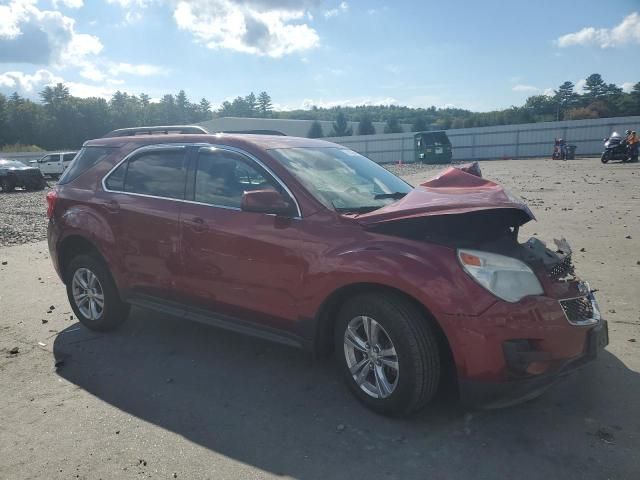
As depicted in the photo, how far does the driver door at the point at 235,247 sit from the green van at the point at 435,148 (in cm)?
3426

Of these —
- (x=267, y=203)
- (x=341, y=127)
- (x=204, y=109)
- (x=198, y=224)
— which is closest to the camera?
(x=267, y=203)

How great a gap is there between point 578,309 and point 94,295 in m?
4.42

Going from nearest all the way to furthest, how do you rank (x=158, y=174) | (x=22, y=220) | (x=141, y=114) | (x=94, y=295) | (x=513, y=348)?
(x=513, y=348), (x=158, y=174), (x=94, y=295), (x=22, y=220), (x=141, y=114)

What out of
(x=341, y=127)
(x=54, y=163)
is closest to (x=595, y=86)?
(x=341, y=127)

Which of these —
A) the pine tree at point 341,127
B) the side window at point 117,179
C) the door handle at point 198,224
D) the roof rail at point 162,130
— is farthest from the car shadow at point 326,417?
the pine tree at point 341,127

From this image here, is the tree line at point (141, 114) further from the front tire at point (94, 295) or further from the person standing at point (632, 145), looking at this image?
the front tire at point (94, 295)

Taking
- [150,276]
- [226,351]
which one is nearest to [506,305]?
[226,351]

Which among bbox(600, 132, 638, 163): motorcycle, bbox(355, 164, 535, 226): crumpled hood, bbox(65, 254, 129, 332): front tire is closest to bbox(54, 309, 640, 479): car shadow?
bbox(65, 254, 129, 332): front tire

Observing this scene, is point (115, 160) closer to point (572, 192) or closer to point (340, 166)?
point (340, 166)

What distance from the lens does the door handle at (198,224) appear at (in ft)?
14.0

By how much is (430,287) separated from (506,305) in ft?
1.48

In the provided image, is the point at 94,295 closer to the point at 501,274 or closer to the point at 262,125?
the point at 501,274

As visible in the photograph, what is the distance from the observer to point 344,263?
350 cm

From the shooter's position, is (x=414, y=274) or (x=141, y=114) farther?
(x=141, y=114)
